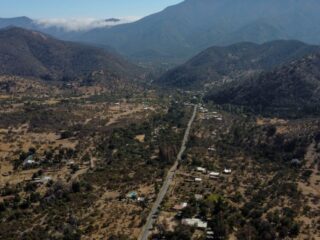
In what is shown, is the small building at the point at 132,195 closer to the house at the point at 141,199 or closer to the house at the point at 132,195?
the house at the point at 132,195

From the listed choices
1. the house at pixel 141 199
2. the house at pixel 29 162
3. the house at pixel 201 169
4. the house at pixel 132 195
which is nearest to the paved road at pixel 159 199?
the house at pixel 141 199

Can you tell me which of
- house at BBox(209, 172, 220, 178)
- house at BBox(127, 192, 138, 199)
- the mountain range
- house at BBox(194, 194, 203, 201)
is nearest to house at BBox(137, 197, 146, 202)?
house at BBox(127, 192, 138, 199)

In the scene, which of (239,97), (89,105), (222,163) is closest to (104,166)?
(222,163)

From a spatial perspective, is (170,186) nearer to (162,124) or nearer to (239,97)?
(162,124)

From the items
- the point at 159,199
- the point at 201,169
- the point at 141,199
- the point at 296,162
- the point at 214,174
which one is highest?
the point at 141,199

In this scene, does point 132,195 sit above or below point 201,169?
above

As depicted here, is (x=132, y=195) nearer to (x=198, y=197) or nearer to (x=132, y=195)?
(x=132, y=195)

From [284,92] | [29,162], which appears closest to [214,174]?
[29,162]

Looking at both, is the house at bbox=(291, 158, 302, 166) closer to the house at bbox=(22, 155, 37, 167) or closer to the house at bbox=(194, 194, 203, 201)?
the house at bbox=(194, 194, 203, 201)

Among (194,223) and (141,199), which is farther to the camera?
(141,199)
